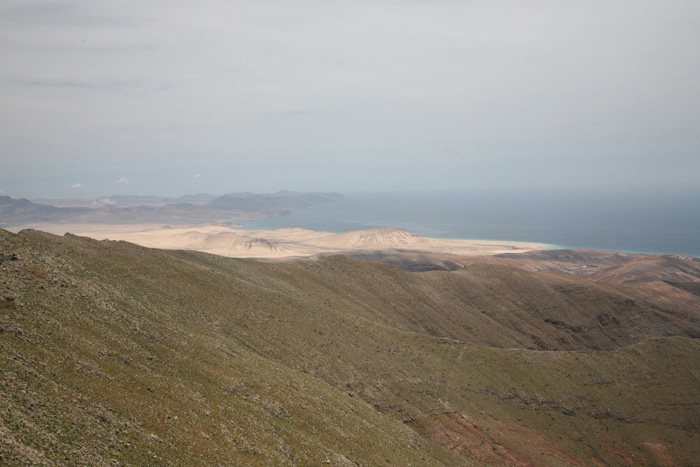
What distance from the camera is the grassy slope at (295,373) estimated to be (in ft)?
68.7

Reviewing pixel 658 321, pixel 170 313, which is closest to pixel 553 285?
pixel 658 321

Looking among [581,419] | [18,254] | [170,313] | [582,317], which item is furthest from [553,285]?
[18,254]

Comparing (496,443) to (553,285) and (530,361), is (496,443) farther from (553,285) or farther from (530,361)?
(553,285)

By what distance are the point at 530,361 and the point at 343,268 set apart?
37.3m

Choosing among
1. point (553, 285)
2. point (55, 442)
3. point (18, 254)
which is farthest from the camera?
point (553, 285)

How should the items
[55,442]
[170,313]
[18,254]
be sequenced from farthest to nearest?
[170,313], [18,254], [55,442]

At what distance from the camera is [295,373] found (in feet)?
127

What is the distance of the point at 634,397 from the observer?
57.1 m

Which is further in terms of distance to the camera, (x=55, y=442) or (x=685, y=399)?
(x=685, y=399)

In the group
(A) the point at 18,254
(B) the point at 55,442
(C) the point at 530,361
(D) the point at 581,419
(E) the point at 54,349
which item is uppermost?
(A) the point at 18,254

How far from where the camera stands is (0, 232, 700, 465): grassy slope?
825 inches

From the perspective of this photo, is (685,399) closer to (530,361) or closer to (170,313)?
(530,361)

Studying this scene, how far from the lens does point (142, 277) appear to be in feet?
146

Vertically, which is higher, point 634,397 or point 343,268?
point 343,268
